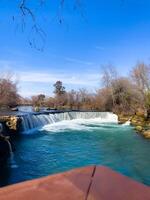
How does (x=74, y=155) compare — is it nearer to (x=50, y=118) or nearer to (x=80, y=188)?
(x=80, y=188)

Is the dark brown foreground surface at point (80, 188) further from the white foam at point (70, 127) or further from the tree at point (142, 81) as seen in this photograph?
the tree at point (142, 81)

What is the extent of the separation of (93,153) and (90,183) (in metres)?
10.9

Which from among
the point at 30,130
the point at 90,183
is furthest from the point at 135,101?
the point at 90,183

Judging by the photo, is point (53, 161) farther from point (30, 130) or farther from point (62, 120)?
point (62, 120)

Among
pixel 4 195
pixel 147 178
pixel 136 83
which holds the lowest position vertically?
pixel 147 178

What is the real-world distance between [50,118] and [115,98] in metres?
14.3

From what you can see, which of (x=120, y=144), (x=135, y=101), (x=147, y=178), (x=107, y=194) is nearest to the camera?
(x=107, y=194)

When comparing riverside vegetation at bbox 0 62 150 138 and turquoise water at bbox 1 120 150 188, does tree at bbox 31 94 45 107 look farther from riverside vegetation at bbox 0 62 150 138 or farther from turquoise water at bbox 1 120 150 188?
turquoise water at bbox 1 120 150 188

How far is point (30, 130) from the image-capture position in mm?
18672

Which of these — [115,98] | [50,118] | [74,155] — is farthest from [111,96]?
[74,155]

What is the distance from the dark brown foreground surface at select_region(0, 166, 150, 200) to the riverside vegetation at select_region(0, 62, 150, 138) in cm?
2300

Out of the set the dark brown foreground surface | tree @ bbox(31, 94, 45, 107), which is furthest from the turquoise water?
tree @ bbox(31, 94, 45, 107)

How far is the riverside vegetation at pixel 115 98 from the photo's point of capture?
28678mm

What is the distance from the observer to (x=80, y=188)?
1.09m
